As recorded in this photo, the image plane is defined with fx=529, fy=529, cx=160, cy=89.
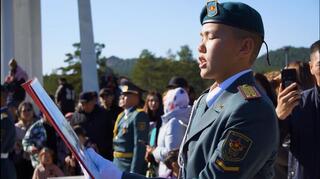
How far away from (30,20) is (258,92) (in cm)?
1598

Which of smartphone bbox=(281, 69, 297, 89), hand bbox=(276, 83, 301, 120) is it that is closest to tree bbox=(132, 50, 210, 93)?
smartphone bbox=(281, 69, 297, 89)

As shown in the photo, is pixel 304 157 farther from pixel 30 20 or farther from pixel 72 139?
pixel 30 20

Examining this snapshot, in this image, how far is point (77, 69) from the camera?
49.5m

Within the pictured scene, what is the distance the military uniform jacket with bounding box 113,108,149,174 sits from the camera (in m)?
6.35

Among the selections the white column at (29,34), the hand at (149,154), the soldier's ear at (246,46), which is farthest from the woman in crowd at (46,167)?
the white column at (29,34)

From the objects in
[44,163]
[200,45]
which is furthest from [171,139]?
[200,45]

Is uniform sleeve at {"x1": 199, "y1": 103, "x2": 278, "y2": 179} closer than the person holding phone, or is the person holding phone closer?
uniform sleeve at {"x1": 199, "y1": 103, "x2": 278, "y2": 179}

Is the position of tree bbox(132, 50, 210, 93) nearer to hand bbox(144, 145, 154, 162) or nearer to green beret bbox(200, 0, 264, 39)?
hand bbox(144, 145, 154, 162)

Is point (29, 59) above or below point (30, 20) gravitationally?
A: below

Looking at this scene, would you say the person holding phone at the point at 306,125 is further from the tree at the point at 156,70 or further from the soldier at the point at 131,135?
the tree at the point at 156,70

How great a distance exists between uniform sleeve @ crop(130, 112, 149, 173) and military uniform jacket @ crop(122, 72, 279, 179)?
416 centimetres

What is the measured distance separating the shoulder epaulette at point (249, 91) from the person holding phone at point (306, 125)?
122 cm

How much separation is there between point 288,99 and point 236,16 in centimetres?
123

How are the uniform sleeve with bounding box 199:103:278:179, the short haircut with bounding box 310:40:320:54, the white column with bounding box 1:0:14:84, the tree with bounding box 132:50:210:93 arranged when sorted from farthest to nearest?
the tree with bounding box 132:50:210:93 → the white column with bounding box 1:0:14:84 → the short haircut with bounding box 310:40:320:54 → the uniform sleeve with bounding box 199:103:278:179
